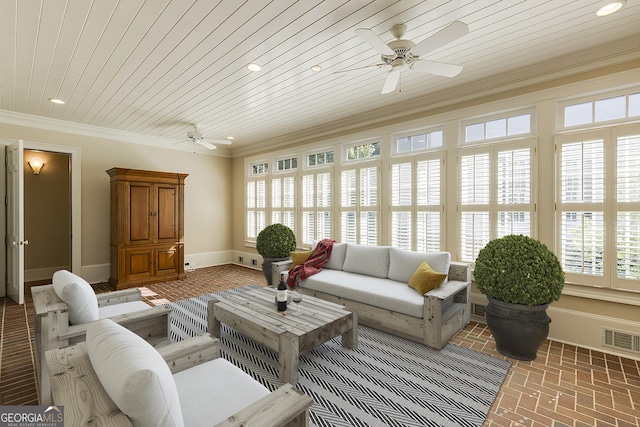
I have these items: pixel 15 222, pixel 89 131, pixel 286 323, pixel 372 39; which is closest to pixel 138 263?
pixel 15 222

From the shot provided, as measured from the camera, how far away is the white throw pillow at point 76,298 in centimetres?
220

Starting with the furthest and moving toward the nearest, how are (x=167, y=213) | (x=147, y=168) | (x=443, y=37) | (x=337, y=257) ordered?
(x=147, y=168)
(x=167, y=213)
(x=337, y=257)
(x=443, y=37)

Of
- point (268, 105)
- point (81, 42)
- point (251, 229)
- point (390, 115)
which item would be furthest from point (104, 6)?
point (251, 229)

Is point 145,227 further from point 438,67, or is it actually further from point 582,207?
point 582,207

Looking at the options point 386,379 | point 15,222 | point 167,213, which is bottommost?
point 386,379

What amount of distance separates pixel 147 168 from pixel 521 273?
6.56 metres

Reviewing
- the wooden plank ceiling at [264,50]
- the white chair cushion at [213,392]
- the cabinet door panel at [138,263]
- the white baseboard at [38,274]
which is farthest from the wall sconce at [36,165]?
the white chair cushion at [213,392]

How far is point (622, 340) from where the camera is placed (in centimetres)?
287

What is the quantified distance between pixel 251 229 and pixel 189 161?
208cm

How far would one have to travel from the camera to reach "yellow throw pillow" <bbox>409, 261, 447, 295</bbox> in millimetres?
3180

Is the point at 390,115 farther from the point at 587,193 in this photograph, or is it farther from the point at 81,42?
the point at 81,42

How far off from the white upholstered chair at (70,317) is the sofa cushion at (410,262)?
2638mm

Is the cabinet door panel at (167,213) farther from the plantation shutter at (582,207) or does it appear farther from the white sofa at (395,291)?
the plantation shutter at (582,207)

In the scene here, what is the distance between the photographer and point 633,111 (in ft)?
9.39
